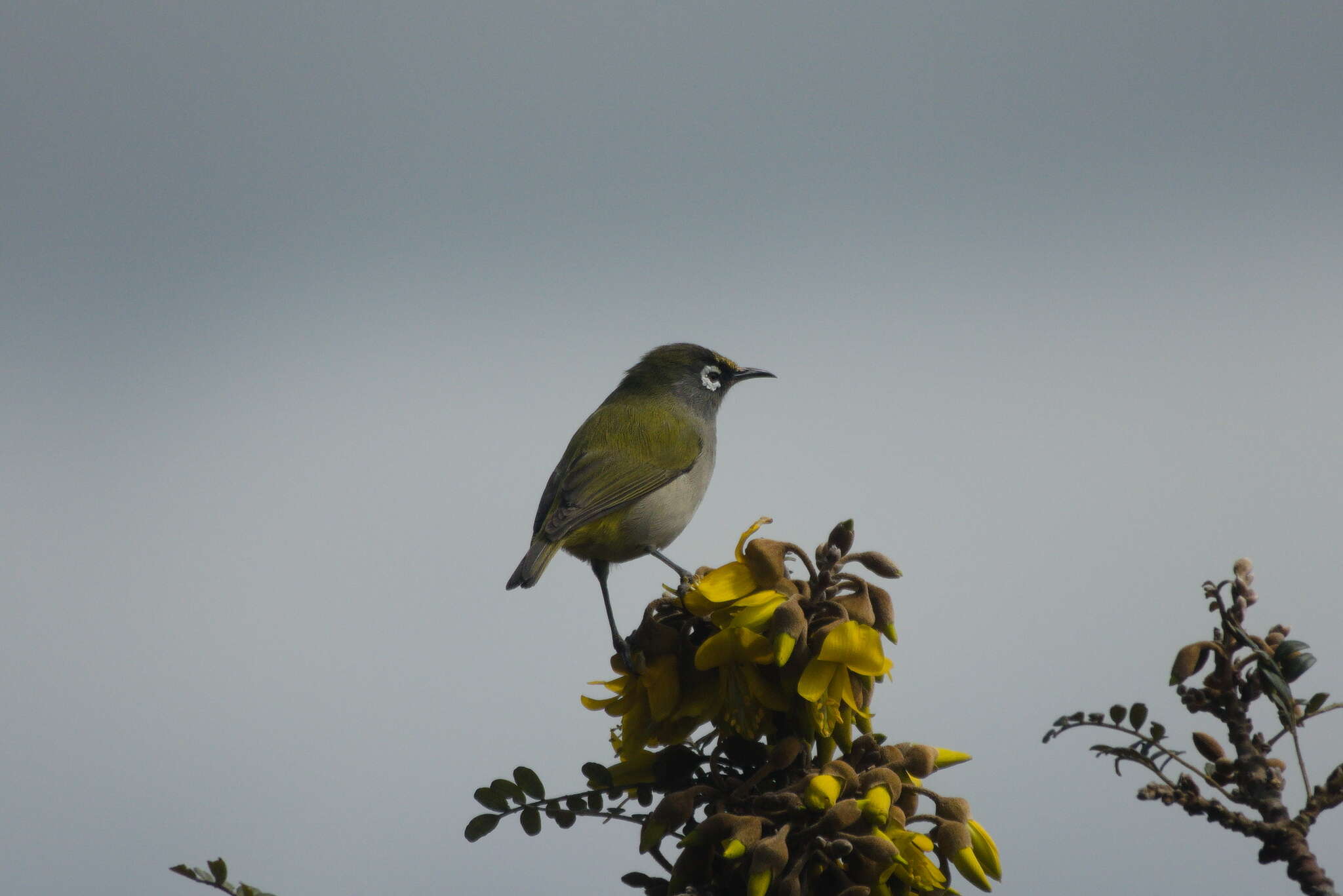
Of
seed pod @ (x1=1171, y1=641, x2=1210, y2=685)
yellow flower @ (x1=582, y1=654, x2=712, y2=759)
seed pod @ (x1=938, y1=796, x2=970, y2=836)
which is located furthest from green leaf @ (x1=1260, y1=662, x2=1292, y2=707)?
yellow flower @ (x1=582, y1=654, x2=712, y2=759)

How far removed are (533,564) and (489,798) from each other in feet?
9.13

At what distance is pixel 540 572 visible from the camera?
236 inches

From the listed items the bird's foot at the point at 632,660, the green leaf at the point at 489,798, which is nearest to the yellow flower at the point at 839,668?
the bird's foot at the point at 632,660

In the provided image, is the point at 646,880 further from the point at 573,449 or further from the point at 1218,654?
the point at 573,449

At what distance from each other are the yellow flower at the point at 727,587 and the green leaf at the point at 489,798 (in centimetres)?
75

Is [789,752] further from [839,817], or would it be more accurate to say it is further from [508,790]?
[508,790]

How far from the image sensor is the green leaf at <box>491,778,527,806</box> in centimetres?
321

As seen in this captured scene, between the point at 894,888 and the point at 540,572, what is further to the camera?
the point at 540,572

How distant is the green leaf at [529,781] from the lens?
322 centimetres

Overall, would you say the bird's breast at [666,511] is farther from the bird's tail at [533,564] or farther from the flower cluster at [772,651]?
the flower cluster at [772,651]

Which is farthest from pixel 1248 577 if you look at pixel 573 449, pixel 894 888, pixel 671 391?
pixel 671 391

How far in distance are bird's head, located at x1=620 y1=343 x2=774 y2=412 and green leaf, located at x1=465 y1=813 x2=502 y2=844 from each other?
5.11m

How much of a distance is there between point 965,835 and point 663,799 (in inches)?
25.6

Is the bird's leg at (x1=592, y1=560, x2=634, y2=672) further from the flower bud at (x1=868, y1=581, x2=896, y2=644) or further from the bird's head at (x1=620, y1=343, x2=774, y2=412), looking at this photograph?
the bird's head at (x1=620, y1=343, x2=774, y2=412)
